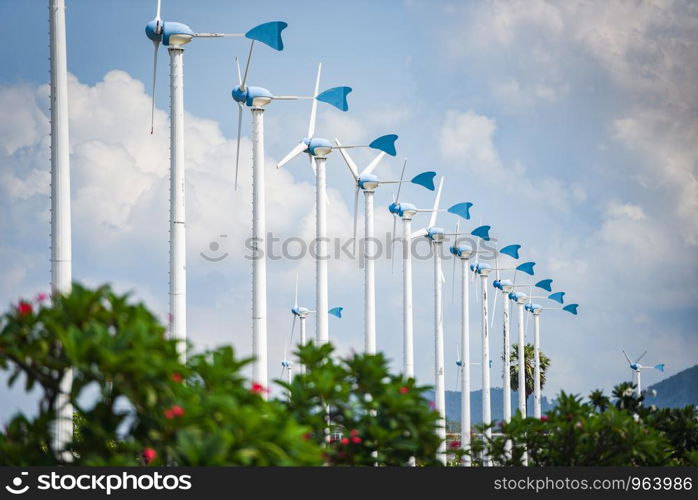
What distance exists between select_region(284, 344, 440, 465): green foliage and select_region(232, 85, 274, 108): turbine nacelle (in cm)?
1616

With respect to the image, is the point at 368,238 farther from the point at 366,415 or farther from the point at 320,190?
the point at 366,415

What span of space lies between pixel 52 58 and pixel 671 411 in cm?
1542

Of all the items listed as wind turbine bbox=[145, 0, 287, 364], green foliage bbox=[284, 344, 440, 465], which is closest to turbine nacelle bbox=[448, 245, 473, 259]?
wind turbine bbox=[145, 0, 287, 364]

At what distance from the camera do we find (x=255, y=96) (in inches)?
1139

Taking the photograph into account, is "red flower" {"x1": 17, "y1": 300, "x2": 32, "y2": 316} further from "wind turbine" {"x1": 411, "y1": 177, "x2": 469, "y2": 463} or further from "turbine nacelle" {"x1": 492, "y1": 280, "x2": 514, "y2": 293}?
"turbine nacelle" {"x1": 492, "y1": 280, "x2": 514, "y2": 293}

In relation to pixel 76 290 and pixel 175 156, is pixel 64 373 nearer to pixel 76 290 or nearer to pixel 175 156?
pixel 76 290

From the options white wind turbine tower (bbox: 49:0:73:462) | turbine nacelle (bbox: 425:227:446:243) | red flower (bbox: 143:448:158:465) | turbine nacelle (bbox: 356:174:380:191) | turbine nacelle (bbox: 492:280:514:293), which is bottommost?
red flower (bbox: 143:448:158:465)

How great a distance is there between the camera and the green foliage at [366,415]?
1310cm

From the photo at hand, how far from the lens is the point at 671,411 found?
24.3 m

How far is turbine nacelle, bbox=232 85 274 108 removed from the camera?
28953 millimetres

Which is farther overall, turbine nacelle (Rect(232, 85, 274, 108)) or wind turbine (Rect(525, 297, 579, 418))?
wind turbine (Rect(525, 297, 579, 418))

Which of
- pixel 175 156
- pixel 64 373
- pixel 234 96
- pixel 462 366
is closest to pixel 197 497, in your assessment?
pixel 64 373

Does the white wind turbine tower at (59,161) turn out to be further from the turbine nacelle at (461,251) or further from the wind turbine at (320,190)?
the turbine nacelle at (461,251)

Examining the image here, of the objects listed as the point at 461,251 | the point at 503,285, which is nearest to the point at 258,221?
the point at 461,251
